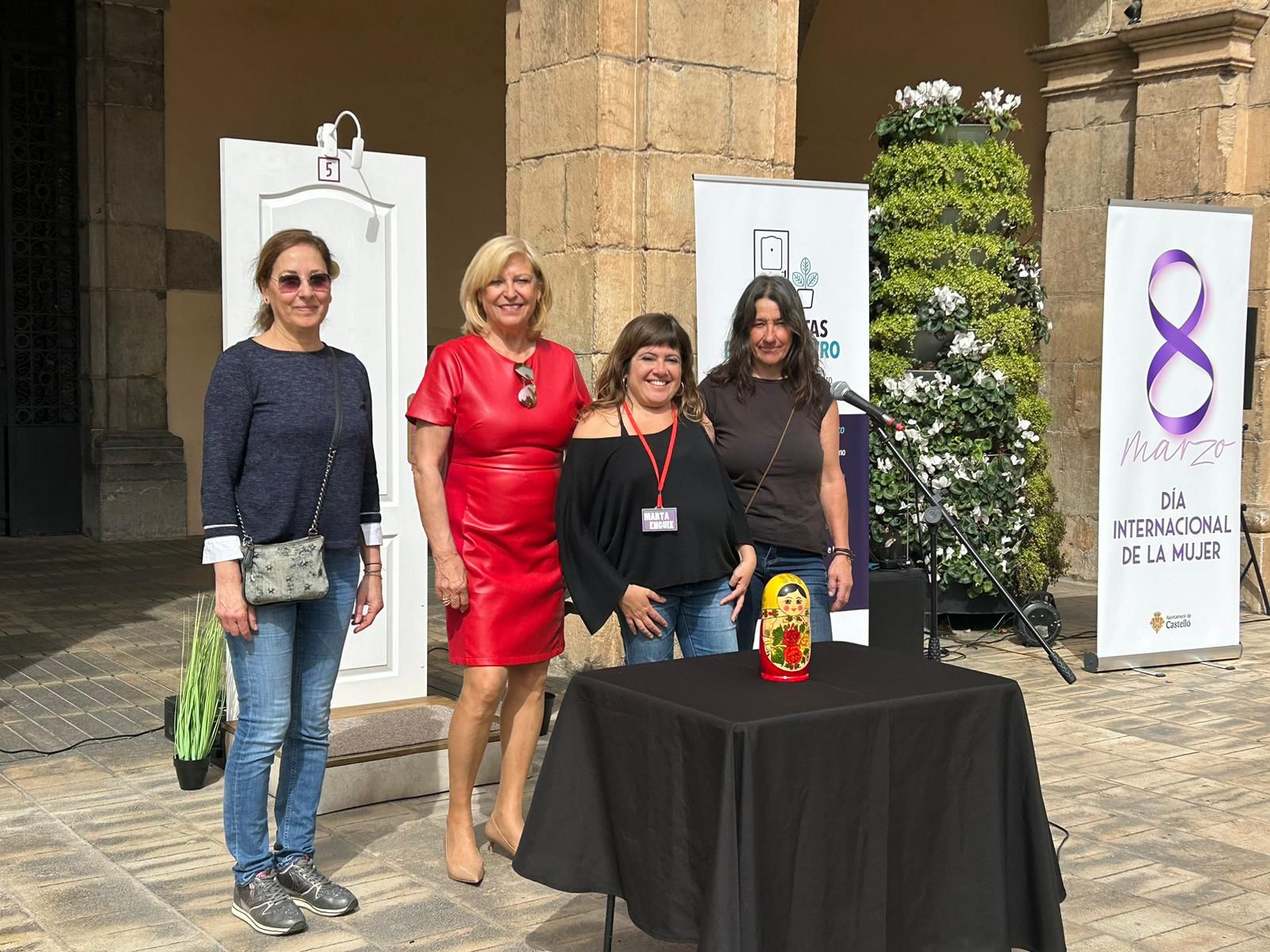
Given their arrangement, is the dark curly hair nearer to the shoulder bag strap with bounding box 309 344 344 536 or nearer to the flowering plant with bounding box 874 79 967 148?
the shoulder bag strap with bounding box 309 344 344 536

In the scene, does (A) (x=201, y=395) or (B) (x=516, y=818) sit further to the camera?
(A) (x=201, y=395)

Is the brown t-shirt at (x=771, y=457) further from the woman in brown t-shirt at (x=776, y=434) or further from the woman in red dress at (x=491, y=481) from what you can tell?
the woman in red dress at (x=491, y=481)

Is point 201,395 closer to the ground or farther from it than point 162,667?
farther from it

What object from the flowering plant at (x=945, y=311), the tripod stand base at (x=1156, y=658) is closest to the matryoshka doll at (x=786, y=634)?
the tripod stand base at (x=1156, y=658)

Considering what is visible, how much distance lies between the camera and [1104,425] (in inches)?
268

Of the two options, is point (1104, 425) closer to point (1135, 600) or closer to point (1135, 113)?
point (1135, 600)

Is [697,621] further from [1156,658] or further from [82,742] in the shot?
[1156,658]

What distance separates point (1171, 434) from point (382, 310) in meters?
3.93

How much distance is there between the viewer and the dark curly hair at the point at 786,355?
Answer: 13.5ft

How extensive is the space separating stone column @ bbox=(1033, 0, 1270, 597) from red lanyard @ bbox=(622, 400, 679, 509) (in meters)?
5.94

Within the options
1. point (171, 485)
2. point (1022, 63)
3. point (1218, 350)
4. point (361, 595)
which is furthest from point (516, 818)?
point (1022, 63)

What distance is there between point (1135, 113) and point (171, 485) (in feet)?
24.0

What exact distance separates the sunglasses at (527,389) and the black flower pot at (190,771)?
183cm

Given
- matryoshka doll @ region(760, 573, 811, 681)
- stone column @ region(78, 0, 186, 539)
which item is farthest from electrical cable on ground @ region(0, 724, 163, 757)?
stone column @ region(78, 0, 186, 539)
